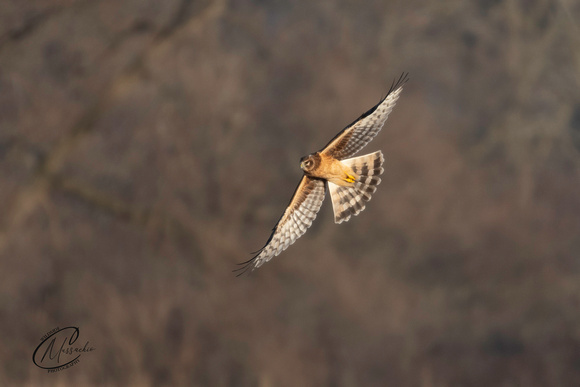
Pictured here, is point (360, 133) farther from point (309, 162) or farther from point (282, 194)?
point (282, 194)

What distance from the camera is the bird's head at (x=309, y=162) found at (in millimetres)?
3084

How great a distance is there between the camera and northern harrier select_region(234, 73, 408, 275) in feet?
10.4

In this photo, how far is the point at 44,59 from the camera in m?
4.05

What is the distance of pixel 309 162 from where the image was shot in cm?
309

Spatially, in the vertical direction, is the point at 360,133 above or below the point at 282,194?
below

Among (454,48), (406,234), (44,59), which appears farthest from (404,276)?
(44,59)

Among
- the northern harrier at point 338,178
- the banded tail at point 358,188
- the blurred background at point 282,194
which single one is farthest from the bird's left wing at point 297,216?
the blurred background at point 282,194

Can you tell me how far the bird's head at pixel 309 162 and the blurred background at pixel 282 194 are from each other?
82cm

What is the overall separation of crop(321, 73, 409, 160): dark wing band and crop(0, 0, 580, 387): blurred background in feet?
2.31

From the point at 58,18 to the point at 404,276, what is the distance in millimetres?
2500

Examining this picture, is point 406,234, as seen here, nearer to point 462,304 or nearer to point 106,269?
point 462,304

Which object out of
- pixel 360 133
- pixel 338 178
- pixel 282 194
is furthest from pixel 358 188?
pixel 282 194

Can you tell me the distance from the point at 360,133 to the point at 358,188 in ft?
0.94

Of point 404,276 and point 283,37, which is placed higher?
point 283,37
